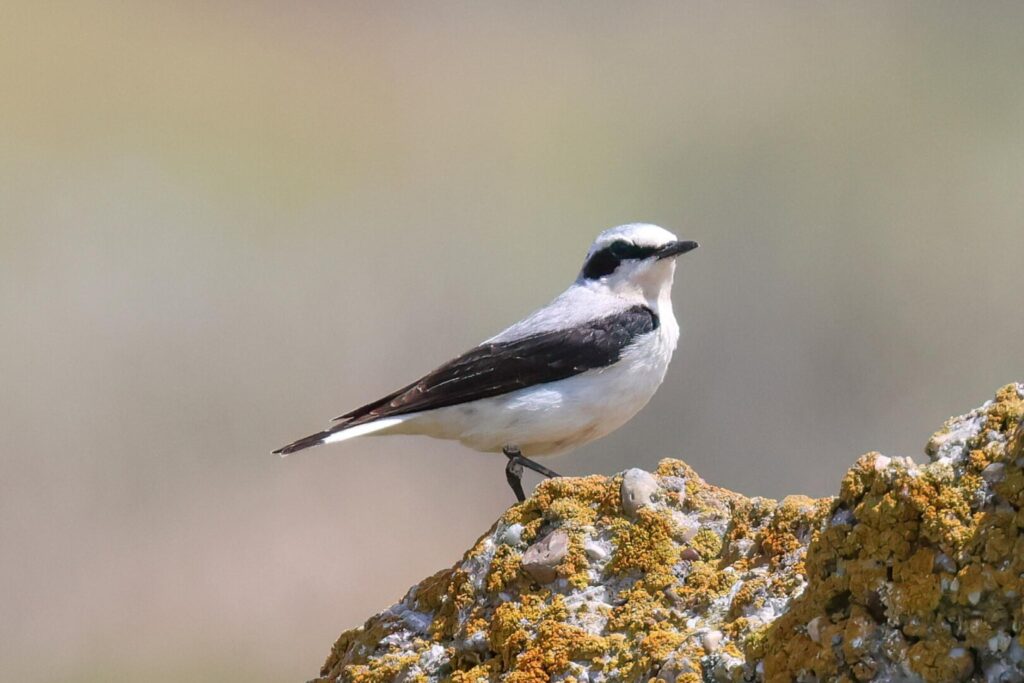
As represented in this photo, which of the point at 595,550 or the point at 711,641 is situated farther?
the point at 595,550

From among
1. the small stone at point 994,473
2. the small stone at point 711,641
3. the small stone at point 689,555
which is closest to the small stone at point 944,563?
the small stone at point 994,473

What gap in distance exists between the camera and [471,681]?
5789 millimetres

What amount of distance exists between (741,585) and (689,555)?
1.53ft

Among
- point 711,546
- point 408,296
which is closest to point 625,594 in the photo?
point 711,546

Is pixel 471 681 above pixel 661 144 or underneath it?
underneath

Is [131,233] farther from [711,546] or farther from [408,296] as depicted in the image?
[711,546]

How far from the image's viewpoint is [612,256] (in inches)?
374

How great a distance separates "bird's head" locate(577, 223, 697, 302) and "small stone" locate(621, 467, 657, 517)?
10.6 feet

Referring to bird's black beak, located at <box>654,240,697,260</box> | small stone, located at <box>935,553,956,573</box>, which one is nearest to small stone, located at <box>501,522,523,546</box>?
small stone, located at <box>935,553,956,573</box>

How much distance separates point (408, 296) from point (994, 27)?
23.0m

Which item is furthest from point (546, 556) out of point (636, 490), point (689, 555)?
point (689, 555)

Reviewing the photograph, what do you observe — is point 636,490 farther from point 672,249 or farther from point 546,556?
point 672,249

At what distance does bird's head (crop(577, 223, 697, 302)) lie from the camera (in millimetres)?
9352

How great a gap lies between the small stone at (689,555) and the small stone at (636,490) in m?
0.27
